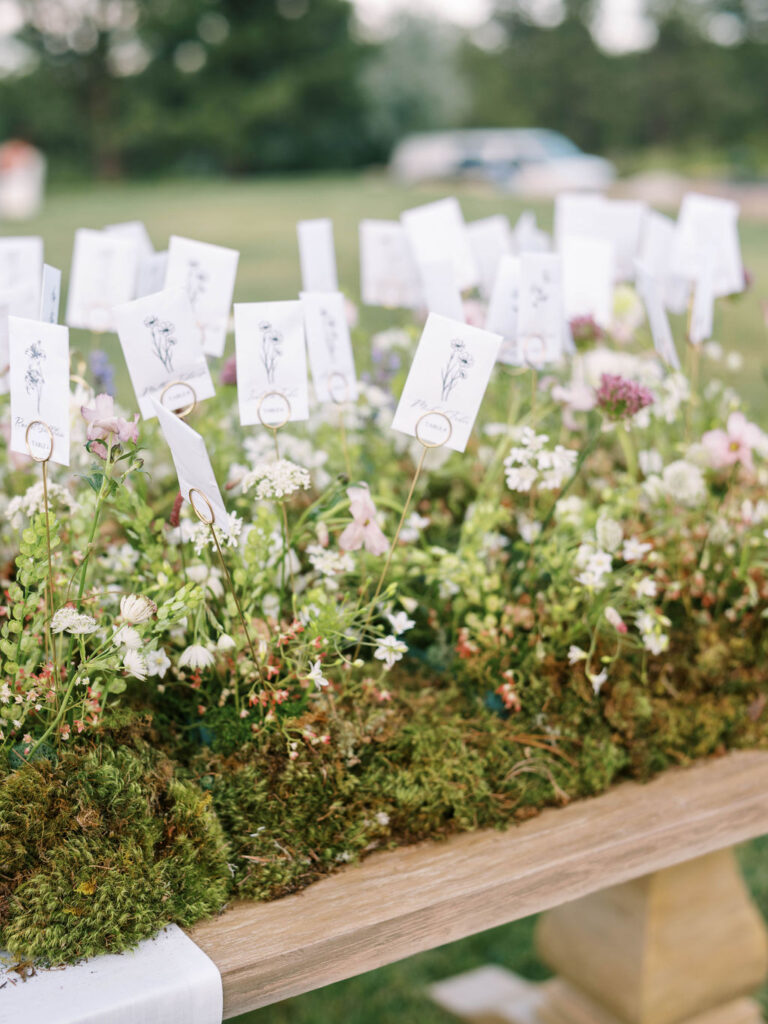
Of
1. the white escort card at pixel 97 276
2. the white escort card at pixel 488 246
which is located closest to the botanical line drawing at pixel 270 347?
the white escort card at pixel 97 276

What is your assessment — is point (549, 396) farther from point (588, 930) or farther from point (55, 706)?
point (55, 706)

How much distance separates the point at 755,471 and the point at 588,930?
0.72 m

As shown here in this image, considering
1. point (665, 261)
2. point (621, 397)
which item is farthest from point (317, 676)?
point (665, 261)

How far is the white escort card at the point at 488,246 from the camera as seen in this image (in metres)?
1.68

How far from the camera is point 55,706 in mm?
955

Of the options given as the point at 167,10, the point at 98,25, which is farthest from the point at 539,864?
the point at 98,25

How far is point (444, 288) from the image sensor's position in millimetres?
1346

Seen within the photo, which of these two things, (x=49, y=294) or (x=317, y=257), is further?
(x=317, y=257)

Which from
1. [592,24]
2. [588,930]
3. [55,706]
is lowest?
[588,930]

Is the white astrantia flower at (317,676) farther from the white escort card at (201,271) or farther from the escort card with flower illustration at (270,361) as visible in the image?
the white escort card at (201,271)

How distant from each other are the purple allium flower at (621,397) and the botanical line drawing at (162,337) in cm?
48

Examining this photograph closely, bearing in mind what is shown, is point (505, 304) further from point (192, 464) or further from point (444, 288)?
point (192, 464)

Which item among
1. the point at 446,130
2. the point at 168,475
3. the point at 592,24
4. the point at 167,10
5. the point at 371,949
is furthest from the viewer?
the point at 592,24

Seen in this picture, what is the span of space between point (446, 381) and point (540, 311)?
285 mm
